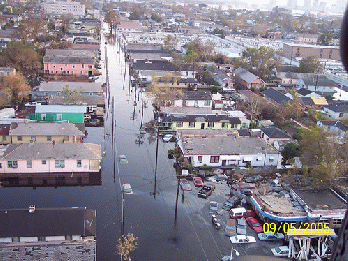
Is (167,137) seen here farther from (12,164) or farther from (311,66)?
(311,66)

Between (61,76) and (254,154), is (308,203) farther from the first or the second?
(61,76)

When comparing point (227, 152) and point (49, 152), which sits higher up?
point (49, 152)

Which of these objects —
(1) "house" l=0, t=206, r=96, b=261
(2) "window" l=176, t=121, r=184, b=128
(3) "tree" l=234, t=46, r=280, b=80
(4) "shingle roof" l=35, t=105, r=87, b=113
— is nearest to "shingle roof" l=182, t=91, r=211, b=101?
(2) "window" l=176, t=121, r=184, b=128

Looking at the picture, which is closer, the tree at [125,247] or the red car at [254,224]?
the tree at [125,247]

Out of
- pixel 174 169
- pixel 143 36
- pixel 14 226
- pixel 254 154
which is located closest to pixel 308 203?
pixel 254 154

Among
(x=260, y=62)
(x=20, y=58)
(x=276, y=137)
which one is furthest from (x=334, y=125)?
(x=20, y=58)

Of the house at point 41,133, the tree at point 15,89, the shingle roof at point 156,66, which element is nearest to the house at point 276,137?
the house at point 41,133

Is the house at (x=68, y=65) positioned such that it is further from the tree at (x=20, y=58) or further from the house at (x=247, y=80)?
the house at (x=247, y=80)
